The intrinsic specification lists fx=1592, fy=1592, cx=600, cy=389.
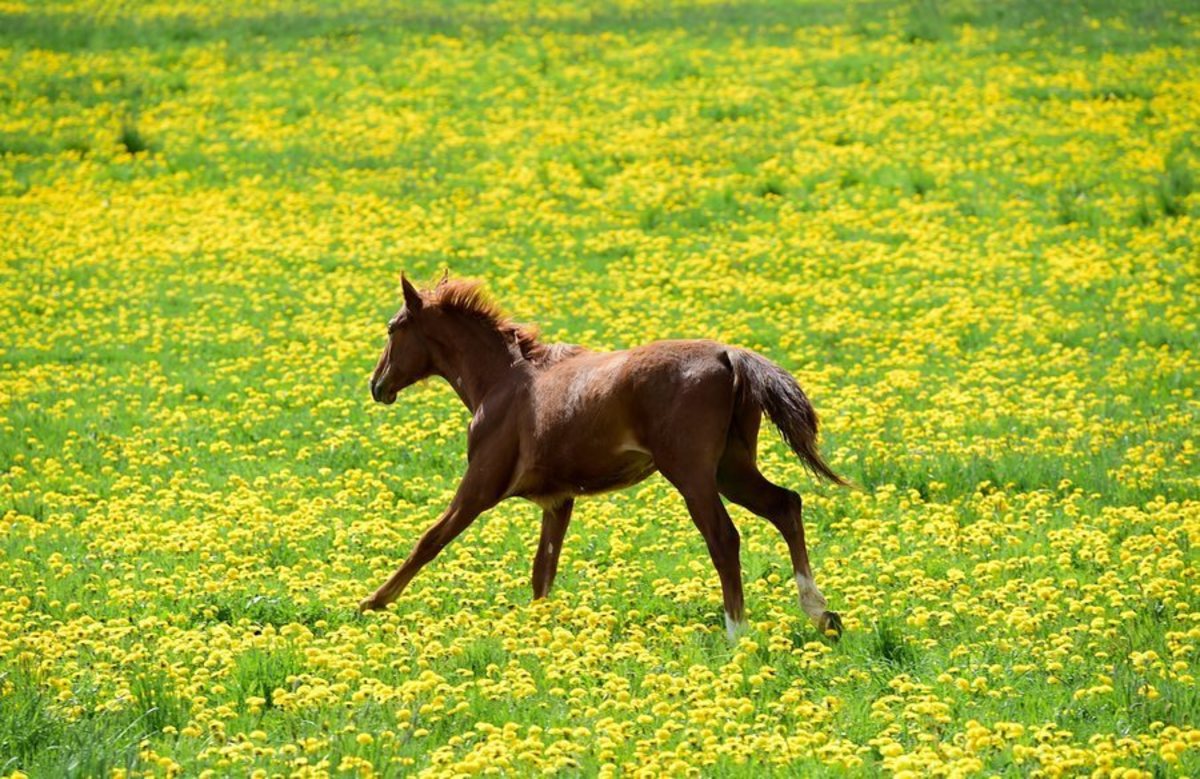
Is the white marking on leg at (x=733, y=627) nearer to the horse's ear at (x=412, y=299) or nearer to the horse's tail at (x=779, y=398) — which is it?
the horse's tail at (x=779, y=398)

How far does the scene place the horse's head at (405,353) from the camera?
440 inches

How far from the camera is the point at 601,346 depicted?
17.4m

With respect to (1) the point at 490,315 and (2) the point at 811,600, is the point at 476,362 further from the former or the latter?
(2) the point at 811,600

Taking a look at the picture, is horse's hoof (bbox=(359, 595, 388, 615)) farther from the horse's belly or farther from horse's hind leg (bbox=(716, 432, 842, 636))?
horse's hind leg (bbox=(716, 432, 842, 636))

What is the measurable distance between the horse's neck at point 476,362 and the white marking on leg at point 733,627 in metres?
2.44

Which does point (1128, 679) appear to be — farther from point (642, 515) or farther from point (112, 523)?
point (112, 523)

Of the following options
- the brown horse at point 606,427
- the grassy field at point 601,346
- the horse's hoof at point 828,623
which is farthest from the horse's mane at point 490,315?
the horse's hoof at point 828,623

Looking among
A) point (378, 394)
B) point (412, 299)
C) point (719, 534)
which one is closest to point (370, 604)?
point (378, 394)

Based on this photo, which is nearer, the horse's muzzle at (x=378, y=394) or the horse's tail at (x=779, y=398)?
the horse's tail at (x=779, y=398)

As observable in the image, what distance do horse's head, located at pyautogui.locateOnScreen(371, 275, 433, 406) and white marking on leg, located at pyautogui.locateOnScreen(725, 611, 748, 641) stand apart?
3.39 m

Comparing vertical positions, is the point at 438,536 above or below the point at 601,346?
above

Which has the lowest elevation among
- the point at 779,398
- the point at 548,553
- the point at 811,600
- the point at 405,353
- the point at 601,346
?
the point at 601,346

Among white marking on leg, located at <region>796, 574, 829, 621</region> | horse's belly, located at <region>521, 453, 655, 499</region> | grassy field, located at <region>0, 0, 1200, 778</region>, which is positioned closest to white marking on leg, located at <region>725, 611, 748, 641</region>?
grassy field, located at <region>0, 0, 1200, 778</region>

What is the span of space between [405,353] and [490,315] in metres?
0.73
